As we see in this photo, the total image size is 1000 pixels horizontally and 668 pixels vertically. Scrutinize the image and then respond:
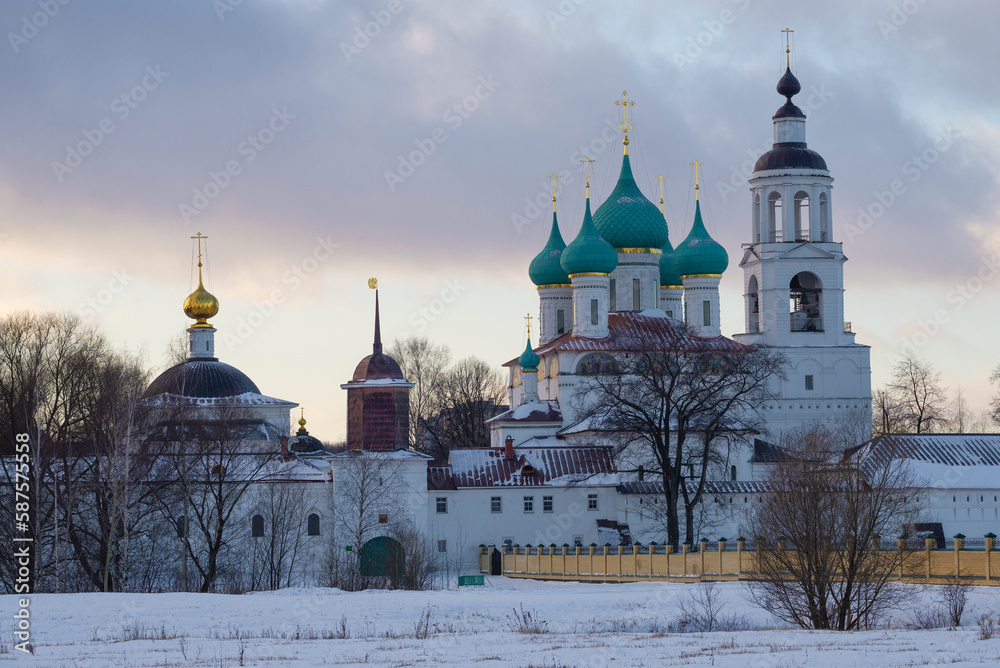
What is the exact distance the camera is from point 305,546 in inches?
1928

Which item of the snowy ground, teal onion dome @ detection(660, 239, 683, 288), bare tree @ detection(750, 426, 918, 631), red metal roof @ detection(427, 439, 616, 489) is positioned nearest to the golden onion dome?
red metal roof @ detection(427, 439, 616, 489)

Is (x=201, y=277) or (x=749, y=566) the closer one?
(x=749, y=566)

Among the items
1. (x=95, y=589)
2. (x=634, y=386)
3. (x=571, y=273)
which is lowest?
(x=95, y=589)

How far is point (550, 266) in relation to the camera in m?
63.8

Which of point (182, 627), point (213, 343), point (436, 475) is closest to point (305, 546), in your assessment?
→ point (436, 475)

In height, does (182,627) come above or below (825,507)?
below

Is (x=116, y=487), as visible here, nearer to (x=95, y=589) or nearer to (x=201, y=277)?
(x=95, y=589)

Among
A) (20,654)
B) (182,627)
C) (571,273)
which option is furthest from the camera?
(571,273)

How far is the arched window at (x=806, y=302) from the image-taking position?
6256cm

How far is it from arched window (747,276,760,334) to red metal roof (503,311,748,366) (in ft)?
7.13

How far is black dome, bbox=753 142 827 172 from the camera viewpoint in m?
61.1

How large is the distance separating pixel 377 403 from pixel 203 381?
32.1ft

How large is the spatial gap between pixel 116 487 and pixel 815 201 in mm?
34971

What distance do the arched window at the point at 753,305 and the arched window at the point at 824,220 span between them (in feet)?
10.4
